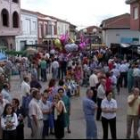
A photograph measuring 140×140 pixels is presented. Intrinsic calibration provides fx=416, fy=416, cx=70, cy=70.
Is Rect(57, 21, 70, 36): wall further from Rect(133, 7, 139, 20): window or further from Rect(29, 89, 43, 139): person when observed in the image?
Rect(29, 89, 43, 139): person

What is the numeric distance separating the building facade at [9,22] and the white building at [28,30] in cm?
361

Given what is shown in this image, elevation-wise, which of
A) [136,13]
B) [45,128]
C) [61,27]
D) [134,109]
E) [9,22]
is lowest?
[45,128]

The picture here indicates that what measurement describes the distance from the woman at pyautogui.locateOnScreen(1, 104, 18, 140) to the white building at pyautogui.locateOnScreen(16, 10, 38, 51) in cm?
4096

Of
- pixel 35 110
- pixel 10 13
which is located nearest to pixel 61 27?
pixel 10 13

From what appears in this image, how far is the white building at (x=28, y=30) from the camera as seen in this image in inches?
2127

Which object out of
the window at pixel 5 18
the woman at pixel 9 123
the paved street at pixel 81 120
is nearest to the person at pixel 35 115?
the woman at pixel 9 123

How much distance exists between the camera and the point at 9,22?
46.2 m

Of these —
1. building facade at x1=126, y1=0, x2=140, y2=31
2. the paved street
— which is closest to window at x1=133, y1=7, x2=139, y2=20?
building facade at x1=126, y1=0, x2=140, y2=31

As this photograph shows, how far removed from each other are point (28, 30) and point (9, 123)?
47352 millimetres

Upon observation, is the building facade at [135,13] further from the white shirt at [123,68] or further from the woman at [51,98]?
the woman at [51,98]

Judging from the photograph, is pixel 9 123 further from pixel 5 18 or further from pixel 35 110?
pixel 5 18

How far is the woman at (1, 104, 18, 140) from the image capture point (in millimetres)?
11250

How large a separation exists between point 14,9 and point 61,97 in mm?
35934

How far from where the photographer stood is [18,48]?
170 ft
